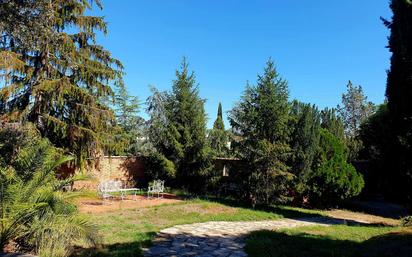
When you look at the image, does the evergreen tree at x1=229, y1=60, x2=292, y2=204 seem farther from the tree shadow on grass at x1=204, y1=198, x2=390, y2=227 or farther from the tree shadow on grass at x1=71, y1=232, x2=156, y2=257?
the tree shadow on grass at x1=71, y1=232, x2=156, y2=257

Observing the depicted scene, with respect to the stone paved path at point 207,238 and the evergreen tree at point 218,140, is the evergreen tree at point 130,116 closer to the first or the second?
the evergreen tree at point 218,140

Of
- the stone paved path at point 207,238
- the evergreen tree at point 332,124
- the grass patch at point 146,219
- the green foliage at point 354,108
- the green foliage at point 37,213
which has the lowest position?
the stone paved path at point 207,238

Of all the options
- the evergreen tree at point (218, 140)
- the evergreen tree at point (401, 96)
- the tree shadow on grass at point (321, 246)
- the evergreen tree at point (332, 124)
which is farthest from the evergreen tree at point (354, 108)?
the tree shadow on grass at point (321, 246)

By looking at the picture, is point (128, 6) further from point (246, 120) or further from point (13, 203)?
point (13, 203)

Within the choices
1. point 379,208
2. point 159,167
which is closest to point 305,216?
point 379,208

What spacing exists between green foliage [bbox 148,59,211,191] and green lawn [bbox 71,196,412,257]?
148 inches

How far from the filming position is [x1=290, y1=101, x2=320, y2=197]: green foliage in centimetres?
1405

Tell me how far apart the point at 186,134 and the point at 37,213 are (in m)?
11.6

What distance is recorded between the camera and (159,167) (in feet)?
58.1

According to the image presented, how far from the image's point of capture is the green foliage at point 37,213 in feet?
17.5

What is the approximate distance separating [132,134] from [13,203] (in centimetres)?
2098

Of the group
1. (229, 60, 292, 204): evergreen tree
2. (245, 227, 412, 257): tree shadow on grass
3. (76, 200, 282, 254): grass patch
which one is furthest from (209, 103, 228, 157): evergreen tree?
(245, 227, 412, 257): tree shadow on grass

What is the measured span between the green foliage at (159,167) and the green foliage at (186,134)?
17.0 inches

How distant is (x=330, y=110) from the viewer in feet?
77.5
